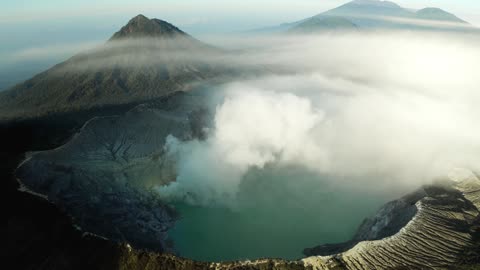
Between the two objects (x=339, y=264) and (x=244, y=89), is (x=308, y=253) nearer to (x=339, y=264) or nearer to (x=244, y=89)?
(x=339, y=264)

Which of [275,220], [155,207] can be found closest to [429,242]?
[275,220]

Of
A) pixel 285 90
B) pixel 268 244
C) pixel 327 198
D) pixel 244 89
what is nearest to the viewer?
pixel 268 244

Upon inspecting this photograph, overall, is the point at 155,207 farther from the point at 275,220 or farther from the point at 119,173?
the point at 275,220

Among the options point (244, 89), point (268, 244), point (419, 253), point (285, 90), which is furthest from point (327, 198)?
point (285, 90)

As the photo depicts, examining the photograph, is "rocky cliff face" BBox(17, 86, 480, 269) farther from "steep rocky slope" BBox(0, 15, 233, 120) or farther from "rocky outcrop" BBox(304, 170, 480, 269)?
"steep rocky slope" BBox(0, 15, 233, 120)

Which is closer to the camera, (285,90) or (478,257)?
(478,257)

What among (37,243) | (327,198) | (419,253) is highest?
(37,243)

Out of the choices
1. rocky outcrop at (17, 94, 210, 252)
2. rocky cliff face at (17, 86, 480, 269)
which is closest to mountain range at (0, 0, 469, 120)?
rocky outcrop at (17, 94, 210, 252)

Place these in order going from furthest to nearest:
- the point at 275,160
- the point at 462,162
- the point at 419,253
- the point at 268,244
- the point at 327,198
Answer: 1. the point at 275,160
2. the point at 327,198
3. the point at 462,162
4. the point at 268,244
5. the point at 419,253

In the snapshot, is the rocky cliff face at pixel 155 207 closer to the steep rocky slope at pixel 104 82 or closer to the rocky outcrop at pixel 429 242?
the rocky outcrop at pixel 429 242
